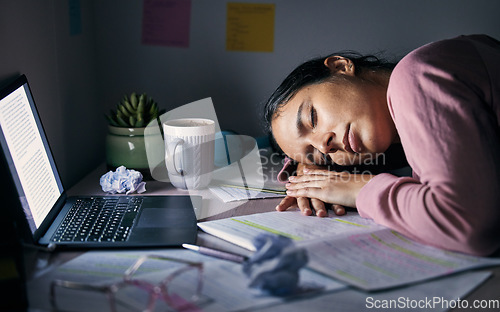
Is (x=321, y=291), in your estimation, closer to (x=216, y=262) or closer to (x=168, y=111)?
(x=216, y=262)

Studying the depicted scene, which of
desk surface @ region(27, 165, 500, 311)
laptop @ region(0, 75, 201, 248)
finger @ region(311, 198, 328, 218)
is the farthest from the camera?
finger @ region(311, 198, 328, 218)

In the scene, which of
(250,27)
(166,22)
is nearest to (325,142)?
(250,27)

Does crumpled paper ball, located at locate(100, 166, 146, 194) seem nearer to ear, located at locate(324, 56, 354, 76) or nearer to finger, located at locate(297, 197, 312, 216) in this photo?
finger, located at locate(297, 197, 312, 216)

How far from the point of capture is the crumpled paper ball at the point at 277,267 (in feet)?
2.20

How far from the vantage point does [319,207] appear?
104cm

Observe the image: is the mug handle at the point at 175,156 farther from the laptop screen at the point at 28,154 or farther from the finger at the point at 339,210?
Result: the finger at the point at 339,210

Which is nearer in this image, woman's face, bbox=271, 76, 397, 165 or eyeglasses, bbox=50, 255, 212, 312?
eyeglasses, bbox=50, 255, 212, 312

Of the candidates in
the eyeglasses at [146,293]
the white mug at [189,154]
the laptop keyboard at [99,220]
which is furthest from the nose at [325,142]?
the eyeglasses at [146,293]

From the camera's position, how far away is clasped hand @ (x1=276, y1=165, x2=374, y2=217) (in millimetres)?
1035

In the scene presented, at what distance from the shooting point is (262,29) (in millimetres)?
1493

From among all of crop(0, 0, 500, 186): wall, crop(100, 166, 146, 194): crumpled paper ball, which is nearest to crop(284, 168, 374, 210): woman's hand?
crop(100, 166, 146, 194): crumpled paper ball

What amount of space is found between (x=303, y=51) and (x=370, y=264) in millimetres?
865

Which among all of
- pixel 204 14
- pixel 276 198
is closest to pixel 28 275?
pixel 276 198

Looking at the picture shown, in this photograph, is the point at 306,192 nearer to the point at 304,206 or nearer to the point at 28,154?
the point at 304,206
